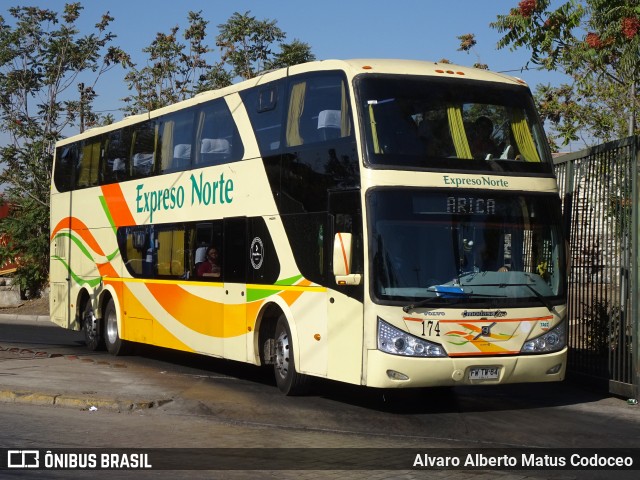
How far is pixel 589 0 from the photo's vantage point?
14.1 m

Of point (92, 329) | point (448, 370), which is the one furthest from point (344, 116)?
point (92, 329)

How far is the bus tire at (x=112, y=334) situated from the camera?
20094mm

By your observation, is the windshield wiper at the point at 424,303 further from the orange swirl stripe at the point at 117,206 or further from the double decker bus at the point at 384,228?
the orange swirl stripe at the point at 117,206

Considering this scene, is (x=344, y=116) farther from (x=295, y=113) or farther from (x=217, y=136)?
(x=217, y=136)

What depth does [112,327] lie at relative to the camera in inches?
803

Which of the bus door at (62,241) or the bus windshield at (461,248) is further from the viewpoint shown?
the bus door at (62,241)

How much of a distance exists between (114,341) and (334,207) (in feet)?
29.7

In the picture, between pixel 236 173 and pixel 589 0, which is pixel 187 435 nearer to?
pixel 236 173

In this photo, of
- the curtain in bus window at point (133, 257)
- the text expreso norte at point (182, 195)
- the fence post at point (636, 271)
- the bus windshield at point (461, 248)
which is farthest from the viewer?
the curtain in bus window at point (133, 257)

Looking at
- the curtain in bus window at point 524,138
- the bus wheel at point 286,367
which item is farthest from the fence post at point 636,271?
the bus wheel at point 286,367

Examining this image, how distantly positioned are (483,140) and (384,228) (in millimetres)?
1844

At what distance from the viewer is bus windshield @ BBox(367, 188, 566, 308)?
466 inches

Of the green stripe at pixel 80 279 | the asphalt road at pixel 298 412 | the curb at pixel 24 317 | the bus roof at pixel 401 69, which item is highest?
the bus roof at pixel 401 69

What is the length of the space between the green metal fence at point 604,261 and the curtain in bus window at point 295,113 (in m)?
4.06
